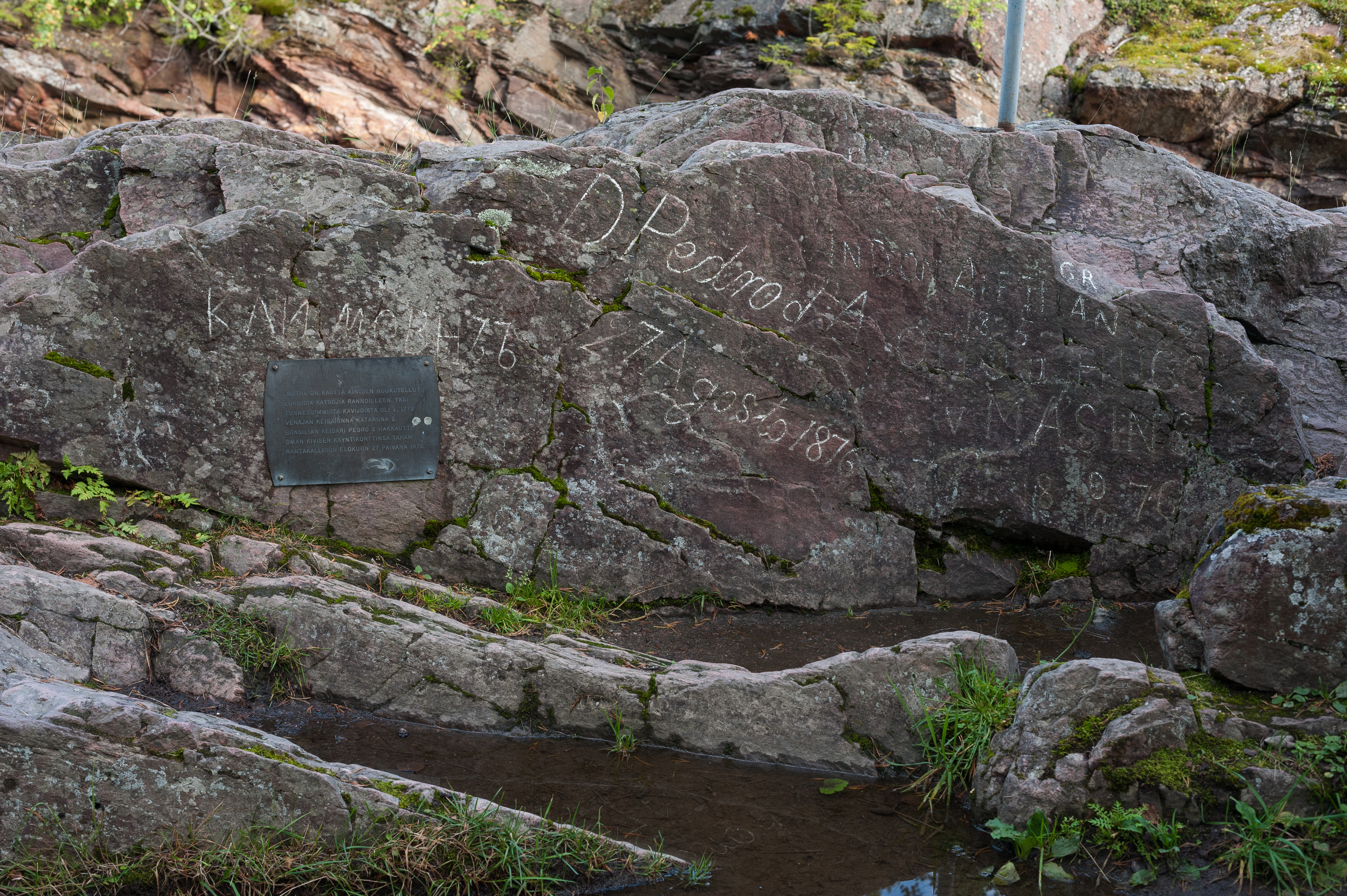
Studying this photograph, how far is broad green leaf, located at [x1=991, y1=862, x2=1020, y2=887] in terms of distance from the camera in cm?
287

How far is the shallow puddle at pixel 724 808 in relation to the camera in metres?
2.88

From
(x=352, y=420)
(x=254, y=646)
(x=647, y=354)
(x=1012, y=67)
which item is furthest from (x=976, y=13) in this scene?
(x=254, y=646)

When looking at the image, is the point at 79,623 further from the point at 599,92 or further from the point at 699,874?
the point at 599,92

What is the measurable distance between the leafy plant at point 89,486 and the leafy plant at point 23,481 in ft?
0.30

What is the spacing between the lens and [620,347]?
5.01 m

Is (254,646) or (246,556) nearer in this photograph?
(254,646)

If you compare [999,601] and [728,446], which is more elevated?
[728,446]

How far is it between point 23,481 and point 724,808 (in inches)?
137

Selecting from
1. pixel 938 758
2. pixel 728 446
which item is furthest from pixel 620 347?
pixel 938 758

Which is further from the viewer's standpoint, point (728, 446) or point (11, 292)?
point (728, 446)

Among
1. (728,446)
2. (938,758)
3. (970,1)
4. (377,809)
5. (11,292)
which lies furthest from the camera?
(970,1)

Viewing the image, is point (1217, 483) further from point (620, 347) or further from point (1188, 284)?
point (620, 347)

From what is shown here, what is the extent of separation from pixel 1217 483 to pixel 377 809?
4985 millimetres

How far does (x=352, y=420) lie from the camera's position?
4.72 meters
